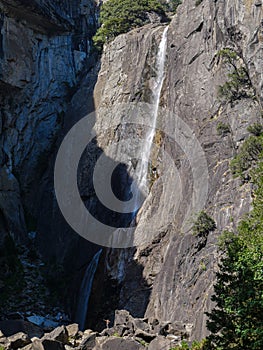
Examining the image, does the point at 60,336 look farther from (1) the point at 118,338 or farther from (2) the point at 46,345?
(1) the point at 118,338

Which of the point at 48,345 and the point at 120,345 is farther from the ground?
the point at 120,345

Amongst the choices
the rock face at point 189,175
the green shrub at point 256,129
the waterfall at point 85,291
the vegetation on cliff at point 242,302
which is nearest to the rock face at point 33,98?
the waterfall at point 85,291

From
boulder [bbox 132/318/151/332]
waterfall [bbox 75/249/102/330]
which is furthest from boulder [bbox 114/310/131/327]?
waterfall [bbox 75/249/102/330]

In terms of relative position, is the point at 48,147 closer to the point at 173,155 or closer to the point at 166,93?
the point at 166,93

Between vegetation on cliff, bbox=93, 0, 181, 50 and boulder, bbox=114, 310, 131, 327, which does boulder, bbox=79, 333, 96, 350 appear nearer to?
boulder, bbox=114, 310, 131, 327

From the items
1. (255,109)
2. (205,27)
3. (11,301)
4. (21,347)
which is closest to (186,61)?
(205,27)

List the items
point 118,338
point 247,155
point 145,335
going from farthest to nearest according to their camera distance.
Result: point 247,155 < point 145,335 < point 118,338

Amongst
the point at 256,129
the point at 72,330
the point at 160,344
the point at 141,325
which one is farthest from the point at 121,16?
the point at 160,344

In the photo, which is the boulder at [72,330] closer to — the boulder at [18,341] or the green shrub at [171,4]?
the boulder at [18,341]
